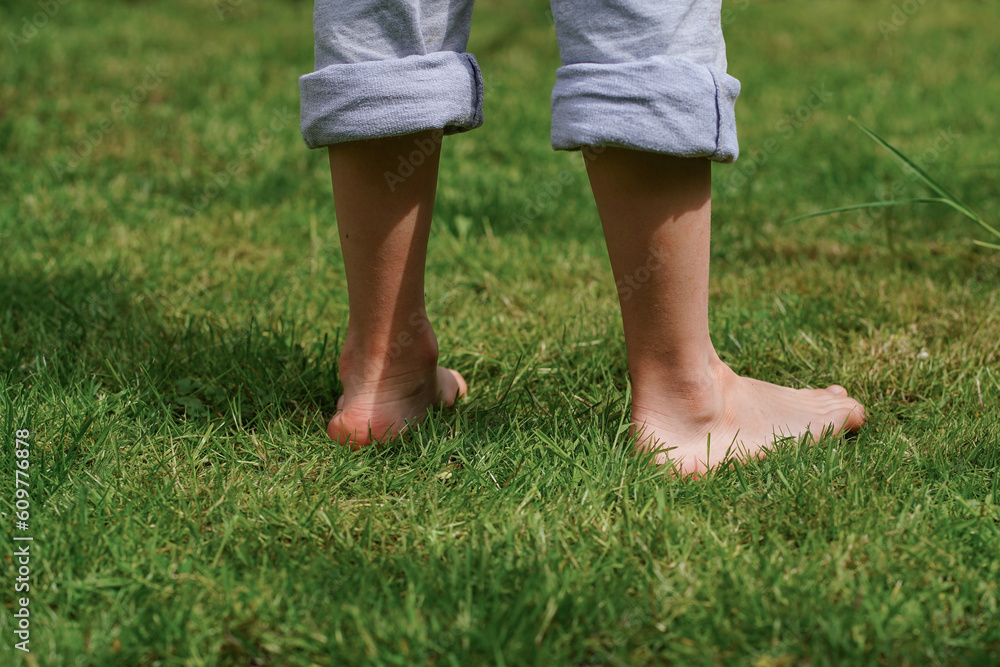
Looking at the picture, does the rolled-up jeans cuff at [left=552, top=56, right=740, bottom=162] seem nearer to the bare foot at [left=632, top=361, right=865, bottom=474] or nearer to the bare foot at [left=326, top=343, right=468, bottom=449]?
the bare foot at [left=632, top=361, right=865, bottom=474]

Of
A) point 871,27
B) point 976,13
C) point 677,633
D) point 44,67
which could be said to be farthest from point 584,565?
point 976,13

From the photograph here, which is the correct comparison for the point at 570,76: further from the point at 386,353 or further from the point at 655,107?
the point at 386,353

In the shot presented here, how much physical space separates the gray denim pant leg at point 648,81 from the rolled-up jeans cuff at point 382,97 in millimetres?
229

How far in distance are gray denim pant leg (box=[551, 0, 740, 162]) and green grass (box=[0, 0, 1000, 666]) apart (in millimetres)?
551

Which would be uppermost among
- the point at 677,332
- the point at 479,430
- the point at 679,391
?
the point at 677,332

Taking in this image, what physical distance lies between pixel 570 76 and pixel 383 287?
0.51m

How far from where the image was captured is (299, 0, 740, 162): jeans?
1227mm

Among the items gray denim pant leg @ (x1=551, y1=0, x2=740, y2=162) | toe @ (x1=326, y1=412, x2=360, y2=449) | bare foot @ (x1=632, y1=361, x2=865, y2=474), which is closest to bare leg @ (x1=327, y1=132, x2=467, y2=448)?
toe @ (x1=326, y1=412, x2=360, y2=449)

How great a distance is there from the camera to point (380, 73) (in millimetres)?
1363

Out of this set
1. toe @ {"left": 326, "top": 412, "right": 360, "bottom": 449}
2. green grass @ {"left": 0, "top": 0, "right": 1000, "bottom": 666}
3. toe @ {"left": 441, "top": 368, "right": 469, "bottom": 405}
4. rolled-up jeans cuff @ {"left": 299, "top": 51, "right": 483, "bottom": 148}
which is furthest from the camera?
toe @ {"left": 441, "top": 368, "right": 469, "bottom": 405}

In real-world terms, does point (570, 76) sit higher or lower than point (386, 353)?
higher

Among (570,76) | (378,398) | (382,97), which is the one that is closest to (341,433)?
(378,398)

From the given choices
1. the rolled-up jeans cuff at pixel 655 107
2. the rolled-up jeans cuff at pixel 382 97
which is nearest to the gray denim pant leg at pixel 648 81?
the rolled-up jeans cuff at pixel 655 107

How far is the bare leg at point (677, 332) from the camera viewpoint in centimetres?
132
